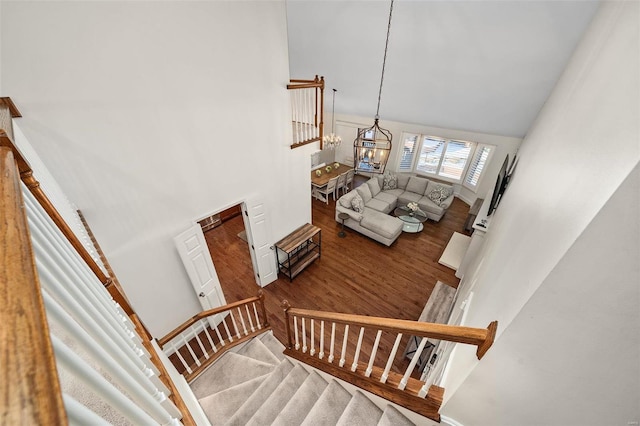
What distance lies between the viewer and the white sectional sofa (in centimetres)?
542

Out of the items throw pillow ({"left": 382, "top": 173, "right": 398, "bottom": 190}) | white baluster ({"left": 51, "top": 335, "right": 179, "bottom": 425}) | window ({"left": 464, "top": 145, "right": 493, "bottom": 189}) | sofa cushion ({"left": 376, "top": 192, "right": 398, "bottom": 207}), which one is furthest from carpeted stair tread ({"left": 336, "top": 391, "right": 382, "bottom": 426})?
window ({"left": 464, "top": 145, "right": 493, "bottom": 189})

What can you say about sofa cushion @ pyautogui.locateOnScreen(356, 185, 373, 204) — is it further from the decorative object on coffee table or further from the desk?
the desk

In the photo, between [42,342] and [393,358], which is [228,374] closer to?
[393,358]

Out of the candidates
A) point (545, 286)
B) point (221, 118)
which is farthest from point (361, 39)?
point (545, 286)

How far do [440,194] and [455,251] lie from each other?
185cm

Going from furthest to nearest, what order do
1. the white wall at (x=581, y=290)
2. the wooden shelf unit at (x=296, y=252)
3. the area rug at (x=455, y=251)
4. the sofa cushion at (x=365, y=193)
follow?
the sofa cushion at (x=365, y=193)
the area rug at (x=455, y=251)
the wooden shelf unit at (x=296, y=252)
the white wall at (x=581, y=290)

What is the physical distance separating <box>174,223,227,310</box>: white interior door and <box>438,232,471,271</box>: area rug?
13.7 ft

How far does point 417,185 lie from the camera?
22.6ft

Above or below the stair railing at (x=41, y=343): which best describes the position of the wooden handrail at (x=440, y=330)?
below

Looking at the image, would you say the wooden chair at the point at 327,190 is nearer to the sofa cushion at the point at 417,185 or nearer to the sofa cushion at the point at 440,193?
the sofa cushion at the point at 417,185

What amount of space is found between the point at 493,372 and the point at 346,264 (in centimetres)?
377

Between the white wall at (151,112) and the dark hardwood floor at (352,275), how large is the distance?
1276mm

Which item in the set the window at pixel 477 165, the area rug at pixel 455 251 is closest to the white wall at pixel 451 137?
the window at pixel 477 165

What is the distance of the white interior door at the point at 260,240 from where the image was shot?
139 inches
